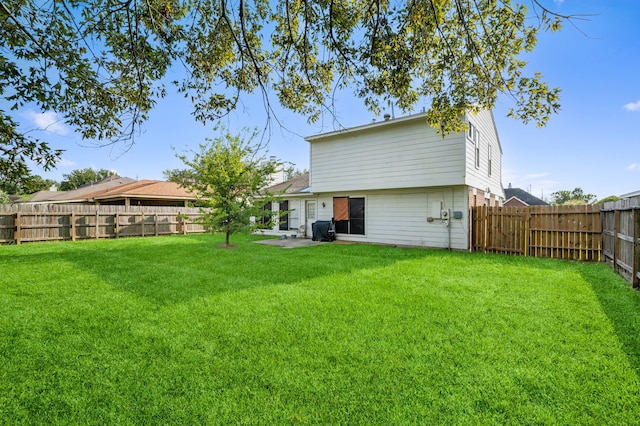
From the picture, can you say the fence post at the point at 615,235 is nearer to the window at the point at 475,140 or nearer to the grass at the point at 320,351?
the grass at the point at 320,351

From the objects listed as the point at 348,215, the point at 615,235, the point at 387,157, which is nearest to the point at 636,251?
the point at 615,235

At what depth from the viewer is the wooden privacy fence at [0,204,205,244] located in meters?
12.1

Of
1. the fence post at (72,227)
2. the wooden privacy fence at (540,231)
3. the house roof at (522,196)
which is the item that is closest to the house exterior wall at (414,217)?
the wooden privacy fence at (540,231)

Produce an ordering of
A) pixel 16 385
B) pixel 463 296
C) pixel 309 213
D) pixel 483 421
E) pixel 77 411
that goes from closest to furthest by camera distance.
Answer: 1. pixel 483 421
2. pixel 77 411
3. pixel 16 385
4. pixel 463 296
5. pixel 309 213

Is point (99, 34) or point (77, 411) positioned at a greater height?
point (99, 34)

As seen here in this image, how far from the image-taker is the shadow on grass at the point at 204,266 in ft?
17.7

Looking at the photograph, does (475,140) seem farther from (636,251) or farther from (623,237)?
(636,251)

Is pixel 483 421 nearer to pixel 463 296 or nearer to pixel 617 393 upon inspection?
pixel 617 393

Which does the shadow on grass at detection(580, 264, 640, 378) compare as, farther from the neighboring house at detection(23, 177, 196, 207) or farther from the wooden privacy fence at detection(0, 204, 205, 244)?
the neighboring house at detection(23, 177, 196, 207)

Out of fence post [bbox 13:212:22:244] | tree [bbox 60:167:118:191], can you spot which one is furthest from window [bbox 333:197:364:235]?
tree [bbox 60:167:118:191]

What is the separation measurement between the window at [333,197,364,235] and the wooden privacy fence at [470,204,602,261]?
14.3 feet

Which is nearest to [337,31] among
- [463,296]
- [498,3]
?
[498,3]

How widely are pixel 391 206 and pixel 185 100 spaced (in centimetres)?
909

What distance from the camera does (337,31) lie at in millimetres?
4004
